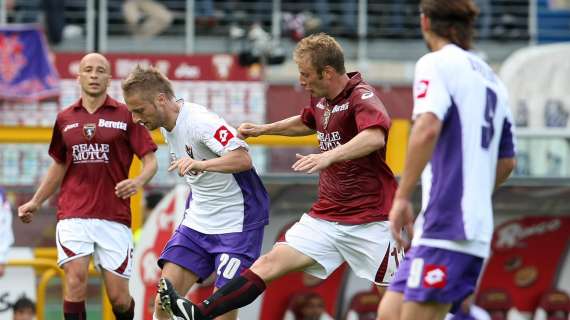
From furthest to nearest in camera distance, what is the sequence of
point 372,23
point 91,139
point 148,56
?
point 372,23 → point 148,56 → point 91,139

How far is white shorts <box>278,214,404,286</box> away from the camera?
25.6 ft

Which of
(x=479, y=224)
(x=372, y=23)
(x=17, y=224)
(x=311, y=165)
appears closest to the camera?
(x=479, y=224)

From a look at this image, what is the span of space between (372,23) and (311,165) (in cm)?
1606

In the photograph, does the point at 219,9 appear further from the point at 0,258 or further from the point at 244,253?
the point at 244,253

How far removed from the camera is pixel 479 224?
591 centimetres

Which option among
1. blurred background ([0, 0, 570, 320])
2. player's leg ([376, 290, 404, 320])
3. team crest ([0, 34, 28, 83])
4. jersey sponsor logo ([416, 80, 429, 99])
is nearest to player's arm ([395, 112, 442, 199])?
jersey sponsor logo ([416, 80, 429, 99])

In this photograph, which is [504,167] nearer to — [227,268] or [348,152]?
[348,152]

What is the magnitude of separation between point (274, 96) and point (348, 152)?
37.9 feet

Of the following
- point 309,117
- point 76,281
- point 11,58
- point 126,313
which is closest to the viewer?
point 309,117

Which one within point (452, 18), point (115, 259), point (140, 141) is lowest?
point (115, 259)

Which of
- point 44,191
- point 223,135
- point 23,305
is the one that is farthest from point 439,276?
point 23,305

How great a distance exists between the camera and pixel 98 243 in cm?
932

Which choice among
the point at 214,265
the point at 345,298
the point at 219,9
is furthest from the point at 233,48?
the point at 214,265

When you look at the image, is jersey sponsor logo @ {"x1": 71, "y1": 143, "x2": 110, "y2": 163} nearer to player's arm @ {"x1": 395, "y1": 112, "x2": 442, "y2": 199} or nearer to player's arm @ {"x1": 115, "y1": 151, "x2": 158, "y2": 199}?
player's arm @ {"x1": 115, "y1": 151, "x2": 158, "y2": 199}
